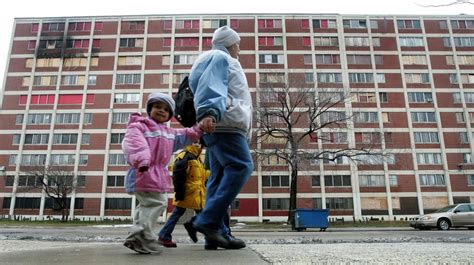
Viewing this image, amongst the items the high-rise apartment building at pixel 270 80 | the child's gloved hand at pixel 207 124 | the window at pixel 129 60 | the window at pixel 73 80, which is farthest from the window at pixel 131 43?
the child's gloved hand at pixel 207 124

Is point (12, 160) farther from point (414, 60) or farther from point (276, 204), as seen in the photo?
point (414, 60)

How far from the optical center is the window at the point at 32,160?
40.2 m

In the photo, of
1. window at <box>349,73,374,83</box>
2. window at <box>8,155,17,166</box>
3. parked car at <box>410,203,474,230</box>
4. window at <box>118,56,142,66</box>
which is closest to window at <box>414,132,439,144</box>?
window at <box>349,73,374,83</box>

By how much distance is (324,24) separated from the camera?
44.8 metres

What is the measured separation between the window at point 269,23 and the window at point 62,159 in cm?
2674

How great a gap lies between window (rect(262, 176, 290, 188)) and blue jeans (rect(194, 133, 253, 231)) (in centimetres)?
3656

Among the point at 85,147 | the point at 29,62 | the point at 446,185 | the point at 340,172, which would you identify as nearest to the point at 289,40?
the point at 340,172

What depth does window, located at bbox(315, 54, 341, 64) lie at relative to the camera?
43469 mm

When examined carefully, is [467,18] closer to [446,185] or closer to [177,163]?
[446,185]

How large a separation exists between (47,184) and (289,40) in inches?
1231

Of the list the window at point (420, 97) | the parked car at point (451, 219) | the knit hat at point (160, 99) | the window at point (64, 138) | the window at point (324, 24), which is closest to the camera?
the knit hat at point (160, 99)

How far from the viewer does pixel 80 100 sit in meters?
42.1

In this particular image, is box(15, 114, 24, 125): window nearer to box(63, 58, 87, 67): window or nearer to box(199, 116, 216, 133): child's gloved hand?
box(63, 58, 87, 67): window

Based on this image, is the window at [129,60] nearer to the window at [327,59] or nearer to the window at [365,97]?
the window at [327,59]
